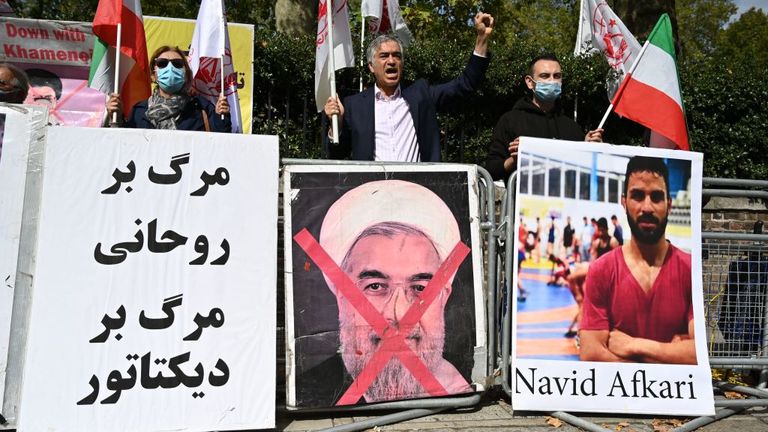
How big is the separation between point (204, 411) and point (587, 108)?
21.0 ft

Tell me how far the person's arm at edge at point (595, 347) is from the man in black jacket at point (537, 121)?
1.32m

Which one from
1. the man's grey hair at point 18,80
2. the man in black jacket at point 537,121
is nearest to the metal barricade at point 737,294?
the man in black jacket at point 537,121

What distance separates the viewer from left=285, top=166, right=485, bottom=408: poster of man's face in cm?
405

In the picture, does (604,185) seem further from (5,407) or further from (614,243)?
(5,407)

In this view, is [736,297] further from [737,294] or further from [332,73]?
[332,73]

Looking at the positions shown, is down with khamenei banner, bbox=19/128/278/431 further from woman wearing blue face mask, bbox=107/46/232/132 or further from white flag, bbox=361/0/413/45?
white flag, bbox=361/0/413/45

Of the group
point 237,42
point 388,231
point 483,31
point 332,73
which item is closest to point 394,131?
point 332,73

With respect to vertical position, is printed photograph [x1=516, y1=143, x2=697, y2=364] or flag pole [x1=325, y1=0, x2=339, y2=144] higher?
flag pole [x1=325, y1=0, x2=339, y2=144]

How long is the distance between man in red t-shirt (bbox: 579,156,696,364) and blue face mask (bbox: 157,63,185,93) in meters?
3.06

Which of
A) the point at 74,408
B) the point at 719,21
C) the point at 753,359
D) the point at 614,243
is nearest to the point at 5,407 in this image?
the point at 74,408

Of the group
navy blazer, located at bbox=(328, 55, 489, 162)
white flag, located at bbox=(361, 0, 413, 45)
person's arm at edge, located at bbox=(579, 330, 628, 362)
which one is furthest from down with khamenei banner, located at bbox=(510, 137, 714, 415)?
white flag, located at bbox=(361, 0, 413, 45)

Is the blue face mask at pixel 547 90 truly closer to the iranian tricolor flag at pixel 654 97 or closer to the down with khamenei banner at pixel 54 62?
the iranian tricolor flag at pixel 654 97

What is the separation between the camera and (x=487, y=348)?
437 cm

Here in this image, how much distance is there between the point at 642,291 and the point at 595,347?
48 centimetres
